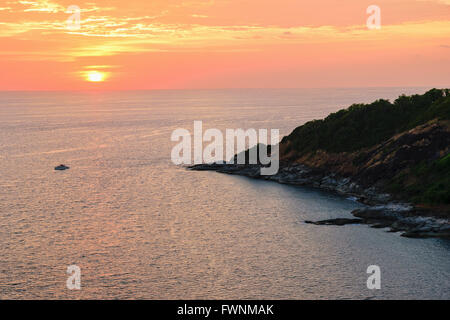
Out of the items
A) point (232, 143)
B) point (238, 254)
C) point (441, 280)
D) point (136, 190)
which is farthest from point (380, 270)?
point (232, 143)

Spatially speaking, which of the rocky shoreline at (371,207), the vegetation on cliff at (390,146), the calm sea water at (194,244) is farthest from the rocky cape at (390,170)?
the calm sea water at (194,244)

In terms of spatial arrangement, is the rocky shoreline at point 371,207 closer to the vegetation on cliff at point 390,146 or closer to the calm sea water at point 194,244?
the vegetation on cliff at point 390,146

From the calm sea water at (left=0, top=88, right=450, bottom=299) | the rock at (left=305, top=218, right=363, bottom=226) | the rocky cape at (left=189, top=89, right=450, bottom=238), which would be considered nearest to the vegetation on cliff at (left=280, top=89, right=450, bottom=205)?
the rocky cape at (left=189, top=89, right=450, bottom=238)

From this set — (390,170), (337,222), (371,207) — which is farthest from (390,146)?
(337,222)

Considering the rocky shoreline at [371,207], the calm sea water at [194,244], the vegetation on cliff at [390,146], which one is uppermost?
the vegetation on cliff at [390,146]

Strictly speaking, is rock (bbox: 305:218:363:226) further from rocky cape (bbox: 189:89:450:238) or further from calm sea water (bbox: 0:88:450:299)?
calm sea water (bbox: 0:88:450:299)

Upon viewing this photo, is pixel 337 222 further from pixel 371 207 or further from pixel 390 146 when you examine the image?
pixel 390 146
